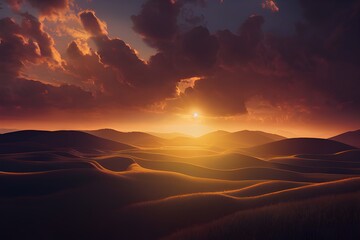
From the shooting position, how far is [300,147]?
155625mm

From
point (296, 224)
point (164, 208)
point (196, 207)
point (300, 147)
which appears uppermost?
point (300, 147)

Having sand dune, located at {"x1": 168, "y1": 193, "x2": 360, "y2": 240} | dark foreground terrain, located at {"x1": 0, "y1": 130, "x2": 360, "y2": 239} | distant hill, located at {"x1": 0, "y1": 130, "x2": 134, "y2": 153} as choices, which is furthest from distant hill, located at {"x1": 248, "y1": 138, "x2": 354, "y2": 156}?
sand dune, located at {"x1": 168, "y1": 193, "x2": 360, "y2": 240}

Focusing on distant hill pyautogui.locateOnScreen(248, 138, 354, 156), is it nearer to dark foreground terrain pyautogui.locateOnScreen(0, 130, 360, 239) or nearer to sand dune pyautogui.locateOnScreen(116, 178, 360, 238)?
dark foreground terrain pyautogui.locateOnScreen(0, 130, 360, 239)

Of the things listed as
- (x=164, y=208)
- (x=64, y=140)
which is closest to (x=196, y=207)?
(x=164, y=208)

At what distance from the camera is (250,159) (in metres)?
79.3

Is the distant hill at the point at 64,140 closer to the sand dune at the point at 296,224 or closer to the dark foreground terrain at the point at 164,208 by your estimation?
the dark foreground terrain at the point at 164,208

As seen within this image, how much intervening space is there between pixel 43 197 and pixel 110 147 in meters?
122

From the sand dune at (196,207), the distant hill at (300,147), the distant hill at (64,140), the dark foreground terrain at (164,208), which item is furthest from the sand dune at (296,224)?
the distant hill at (300,147)

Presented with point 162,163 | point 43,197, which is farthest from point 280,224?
point 162,163

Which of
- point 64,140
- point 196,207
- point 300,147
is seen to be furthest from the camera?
point 300,147

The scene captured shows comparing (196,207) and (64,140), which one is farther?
(64,140)

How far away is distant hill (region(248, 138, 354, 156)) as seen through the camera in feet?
489

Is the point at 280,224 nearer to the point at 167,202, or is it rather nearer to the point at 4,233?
the point at 167,202

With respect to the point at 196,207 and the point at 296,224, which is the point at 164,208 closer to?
the point at 196,207
